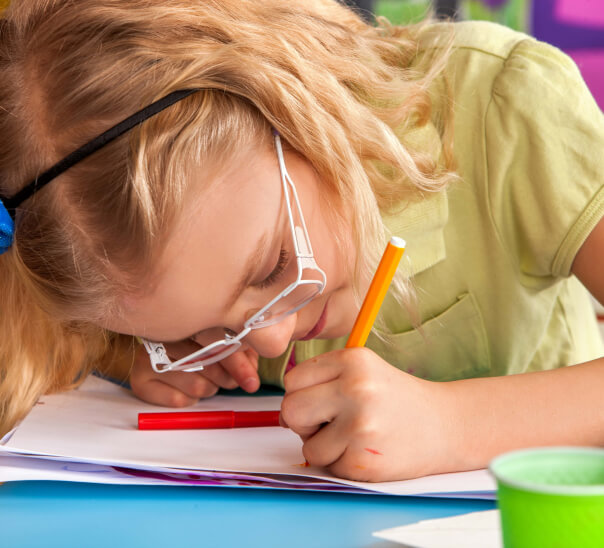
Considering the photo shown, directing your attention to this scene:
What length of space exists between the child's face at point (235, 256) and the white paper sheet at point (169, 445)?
88 mm

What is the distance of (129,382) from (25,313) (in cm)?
15

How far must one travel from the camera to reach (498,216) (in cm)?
77

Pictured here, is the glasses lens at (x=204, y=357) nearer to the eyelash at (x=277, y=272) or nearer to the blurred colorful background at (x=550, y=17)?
the eyelash at (x=277, y=272)

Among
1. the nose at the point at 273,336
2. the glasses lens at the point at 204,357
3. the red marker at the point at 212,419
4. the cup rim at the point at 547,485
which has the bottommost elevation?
the red marker at the point at 212,419

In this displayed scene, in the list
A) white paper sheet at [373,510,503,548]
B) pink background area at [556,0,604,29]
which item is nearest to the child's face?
white paper sheet at [373,510,503,548]

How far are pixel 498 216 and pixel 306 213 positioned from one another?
0.24 metres

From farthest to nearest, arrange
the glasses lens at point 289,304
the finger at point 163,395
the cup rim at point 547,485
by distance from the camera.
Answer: the finger at point 163,395 < the glasses lens at point 289,304 < the cup rim at point 547,485

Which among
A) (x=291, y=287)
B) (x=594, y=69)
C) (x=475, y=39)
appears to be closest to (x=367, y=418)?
(x=291, y=287)

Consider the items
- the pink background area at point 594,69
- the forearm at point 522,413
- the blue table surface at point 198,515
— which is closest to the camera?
the blue table surface at point 198,515

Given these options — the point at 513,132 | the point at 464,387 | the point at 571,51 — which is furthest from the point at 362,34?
the point at 571,51

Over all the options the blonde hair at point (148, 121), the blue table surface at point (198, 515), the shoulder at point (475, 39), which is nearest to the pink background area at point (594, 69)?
the shoulder at point (475, 39)

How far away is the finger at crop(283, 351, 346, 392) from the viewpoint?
1.75 ft

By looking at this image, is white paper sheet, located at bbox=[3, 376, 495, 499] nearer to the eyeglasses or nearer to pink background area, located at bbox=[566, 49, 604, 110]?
the eyeglasses

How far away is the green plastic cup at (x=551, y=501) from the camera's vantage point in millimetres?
295
